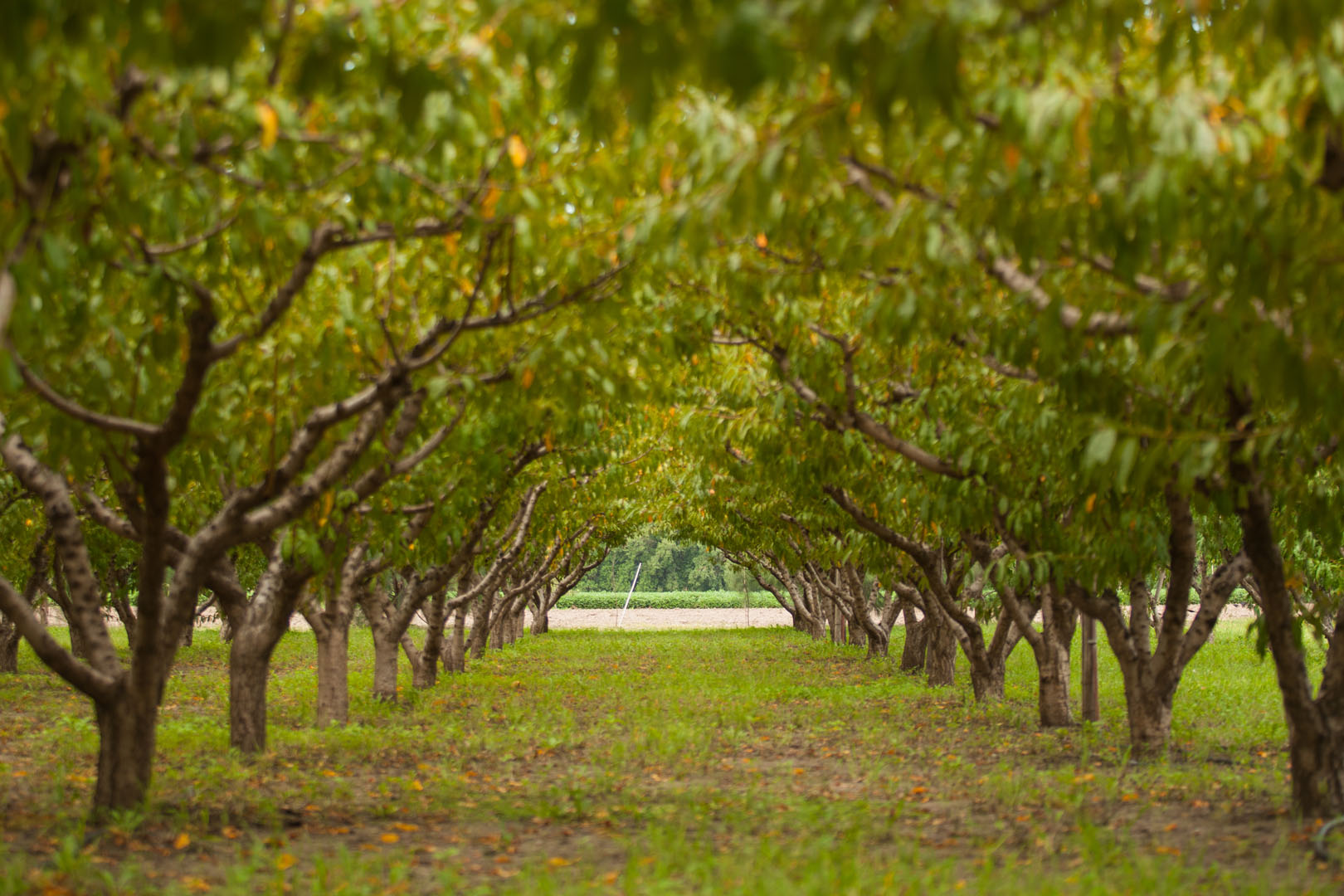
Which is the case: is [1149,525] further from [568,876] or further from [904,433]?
[568,876]

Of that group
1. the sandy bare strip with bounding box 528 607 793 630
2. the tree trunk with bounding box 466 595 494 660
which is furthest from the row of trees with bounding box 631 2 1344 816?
the sandy bare strip with bounding box 528 607 793 630

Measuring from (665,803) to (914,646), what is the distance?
14.7 metres

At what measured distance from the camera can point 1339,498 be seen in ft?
24.0

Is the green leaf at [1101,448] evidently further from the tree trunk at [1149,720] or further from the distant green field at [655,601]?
the distant green field at [655,601]

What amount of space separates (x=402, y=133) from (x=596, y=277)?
2.23m

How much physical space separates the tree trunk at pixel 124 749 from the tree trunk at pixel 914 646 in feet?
55.4

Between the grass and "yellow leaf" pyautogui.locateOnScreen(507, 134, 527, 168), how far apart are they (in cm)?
352

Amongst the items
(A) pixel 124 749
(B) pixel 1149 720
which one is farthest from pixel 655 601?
(A) pixel 124 749

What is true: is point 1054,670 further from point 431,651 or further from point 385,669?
point 431,651

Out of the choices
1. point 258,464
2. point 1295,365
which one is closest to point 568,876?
point 258,464

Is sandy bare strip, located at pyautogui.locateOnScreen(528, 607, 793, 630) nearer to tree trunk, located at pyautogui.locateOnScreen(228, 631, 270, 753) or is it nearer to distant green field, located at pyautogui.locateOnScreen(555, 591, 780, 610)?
distant green field, located at pyautogui.locateOnScreen(555, 591, 780, 610)

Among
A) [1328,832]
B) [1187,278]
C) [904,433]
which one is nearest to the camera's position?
[1187,278]

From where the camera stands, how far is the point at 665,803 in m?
8.28

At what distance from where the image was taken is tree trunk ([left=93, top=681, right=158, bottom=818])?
695cm
